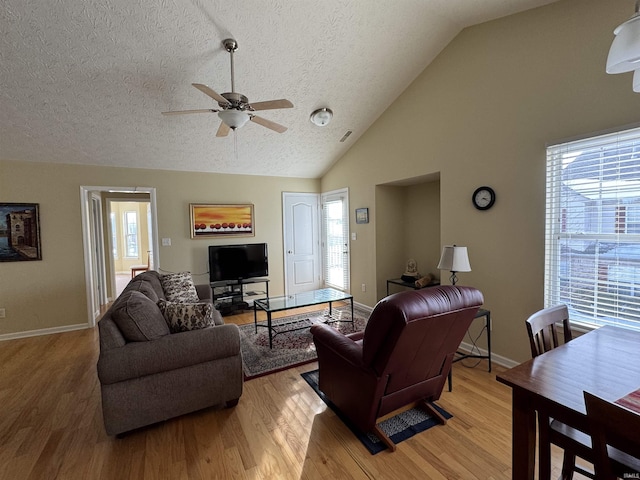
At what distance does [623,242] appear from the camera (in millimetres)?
2168

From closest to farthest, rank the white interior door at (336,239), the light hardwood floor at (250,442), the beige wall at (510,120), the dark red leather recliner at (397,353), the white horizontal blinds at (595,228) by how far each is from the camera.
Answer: the dark red leather recliner at (397,353)
the light hardwood floor at (250,442)
the white horizontal blinds at (595,228)
the beige wall at (510,120)
the white interior door at (336,239)

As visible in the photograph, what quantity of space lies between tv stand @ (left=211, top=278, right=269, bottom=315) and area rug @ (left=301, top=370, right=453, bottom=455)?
292 cm

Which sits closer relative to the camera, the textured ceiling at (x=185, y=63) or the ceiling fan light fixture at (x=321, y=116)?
the textured ceiling at (x=185, y=63)

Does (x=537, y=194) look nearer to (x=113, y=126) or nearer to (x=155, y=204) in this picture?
(x=113, y=126)

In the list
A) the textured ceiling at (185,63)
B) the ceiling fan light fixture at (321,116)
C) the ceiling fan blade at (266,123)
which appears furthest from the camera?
the ceiling fan light fixture at (321,116)

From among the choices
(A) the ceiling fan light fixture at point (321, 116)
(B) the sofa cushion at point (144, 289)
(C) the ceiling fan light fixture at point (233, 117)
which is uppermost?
(A) the ceiling fan light fixture at point (321, 116)

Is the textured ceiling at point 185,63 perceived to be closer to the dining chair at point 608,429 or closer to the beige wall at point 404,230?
the beige wall at point 404,230

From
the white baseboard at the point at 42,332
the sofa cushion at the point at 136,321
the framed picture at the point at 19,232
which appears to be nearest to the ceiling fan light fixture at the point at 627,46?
the sofa cushion at the point at 136,321

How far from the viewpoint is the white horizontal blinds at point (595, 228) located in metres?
2.12

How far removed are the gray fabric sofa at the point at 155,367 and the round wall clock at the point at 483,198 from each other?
2.65m

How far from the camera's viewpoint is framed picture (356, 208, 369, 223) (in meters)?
4.65

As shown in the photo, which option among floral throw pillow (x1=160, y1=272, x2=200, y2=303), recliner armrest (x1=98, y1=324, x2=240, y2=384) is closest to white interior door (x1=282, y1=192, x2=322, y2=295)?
floral throw pillow (x1=160, y1=272, x2=200, y2=303)

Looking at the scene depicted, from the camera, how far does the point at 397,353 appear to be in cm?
168

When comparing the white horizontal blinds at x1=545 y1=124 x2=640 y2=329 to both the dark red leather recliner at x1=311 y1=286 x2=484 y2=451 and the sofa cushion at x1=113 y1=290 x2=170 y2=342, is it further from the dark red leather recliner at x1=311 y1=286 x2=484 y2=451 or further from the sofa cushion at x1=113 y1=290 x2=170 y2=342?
the sofa cushion at x1=113 y1=290 x2=170 y2=342
